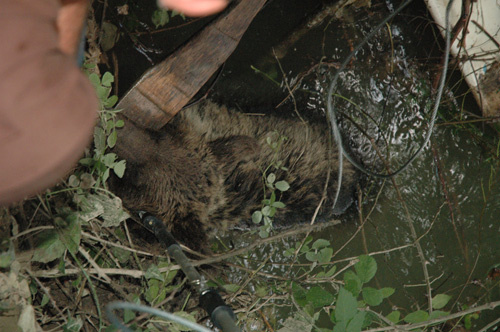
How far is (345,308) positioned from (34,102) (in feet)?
5.35

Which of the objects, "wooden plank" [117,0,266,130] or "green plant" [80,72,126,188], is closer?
"green plant" [80,72,126,188]

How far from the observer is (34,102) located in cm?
72

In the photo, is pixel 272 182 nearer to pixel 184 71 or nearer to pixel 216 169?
pixel 216 169

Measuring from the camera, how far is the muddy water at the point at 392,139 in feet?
11.8

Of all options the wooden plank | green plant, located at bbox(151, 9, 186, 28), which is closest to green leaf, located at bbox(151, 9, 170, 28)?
green plant, located at bbox(151, 9, 186, 28)

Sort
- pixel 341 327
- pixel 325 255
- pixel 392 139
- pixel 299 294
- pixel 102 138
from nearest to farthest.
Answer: pixel 341 327
pixel 102 138
pixel 299 294
pixel 325 255
pixel 392 139

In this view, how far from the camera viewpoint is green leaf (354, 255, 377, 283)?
2.14 meters

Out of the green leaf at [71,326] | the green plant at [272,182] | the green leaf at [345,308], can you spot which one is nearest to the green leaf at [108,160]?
the green leaf at [71,326]

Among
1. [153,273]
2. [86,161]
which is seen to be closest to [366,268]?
[153,273]

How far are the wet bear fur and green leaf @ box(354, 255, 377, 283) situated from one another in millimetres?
895

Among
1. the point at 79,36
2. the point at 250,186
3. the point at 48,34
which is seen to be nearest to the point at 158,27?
the point at 250,186

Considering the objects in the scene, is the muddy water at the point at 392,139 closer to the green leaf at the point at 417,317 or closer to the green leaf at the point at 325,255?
the green leaf at the point at 325,255

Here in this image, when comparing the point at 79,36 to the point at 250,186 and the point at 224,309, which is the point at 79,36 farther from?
the point at 250,186

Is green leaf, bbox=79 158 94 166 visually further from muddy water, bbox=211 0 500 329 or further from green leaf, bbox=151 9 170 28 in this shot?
muddy water, bbox=211 0 500 329
